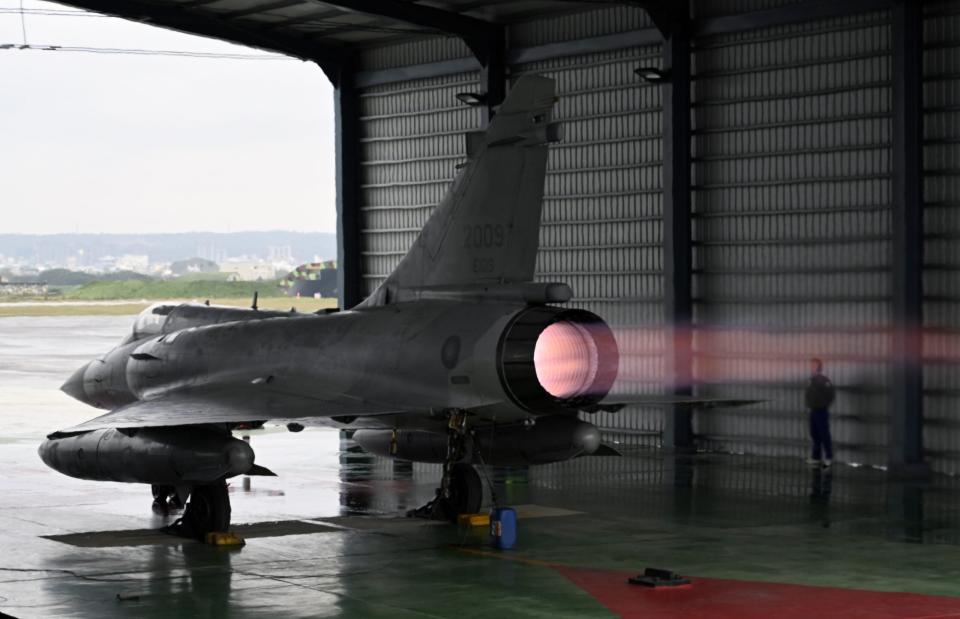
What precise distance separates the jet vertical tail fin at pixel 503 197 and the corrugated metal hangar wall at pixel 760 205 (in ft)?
26.3

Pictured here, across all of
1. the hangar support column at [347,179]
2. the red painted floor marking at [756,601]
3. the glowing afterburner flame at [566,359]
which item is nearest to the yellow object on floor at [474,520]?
the glowing afterburner flame at [566,359]

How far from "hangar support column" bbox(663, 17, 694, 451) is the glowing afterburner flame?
10.0 meters

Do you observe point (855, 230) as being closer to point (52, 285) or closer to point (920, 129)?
point (920, 129)

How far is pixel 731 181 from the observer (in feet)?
72.5

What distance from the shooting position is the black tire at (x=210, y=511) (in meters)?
13.3

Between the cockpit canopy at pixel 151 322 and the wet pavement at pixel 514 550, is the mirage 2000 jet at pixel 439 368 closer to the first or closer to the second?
the wet pavement at pixel 514 550

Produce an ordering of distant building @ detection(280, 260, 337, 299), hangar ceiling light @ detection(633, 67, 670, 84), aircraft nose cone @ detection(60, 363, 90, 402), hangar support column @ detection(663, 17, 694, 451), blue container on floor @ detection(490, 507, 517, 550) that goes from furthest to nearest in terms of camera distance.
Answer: distant building @ detection(280, 260, 337, 299), hangar support column @ detection(663, 17, 694, 451), hangar ceiling light @ detection(633, 67, 670, 84), aircraft nose cone @ detection(60, 363, 90, 402), blue container on floor @ detection(490, 507, 517, 550)

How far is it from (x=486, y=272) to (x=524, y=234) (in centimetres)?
49

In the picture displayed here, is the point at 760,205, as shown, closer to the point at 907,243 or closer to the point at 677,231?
the point at 677,231

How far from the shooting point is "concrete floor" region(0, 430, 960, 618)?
10.3 meters

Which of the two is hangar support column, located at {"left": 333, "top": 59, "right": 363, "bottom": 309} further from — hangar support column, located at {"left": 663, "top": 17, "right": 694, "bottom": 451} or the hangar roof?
hangar support column, located at {"left": 663, "top": 17, "right": 694, "bottom": 451}

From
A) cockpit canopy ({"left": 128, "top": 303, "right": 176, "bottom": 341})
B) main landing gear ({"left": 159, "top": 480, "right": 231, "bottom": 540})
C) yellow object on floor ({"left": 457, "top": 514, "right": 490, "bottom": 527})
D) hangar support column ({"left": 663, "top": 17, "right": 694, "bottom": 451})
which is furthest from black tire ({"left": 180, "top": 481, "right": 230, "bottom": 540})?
hangar support column ({"left": 663, "top": 17, "right": 694, "bottom": 451})

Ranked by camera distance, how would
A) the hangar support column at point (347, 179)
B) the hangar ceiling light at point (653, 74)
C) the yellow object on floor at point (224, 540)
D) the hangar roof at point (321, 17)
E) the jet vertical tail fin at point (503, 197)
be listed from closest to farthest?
the yellow object on floor at point (224, 540), the jet vertical tail fin at point (503, 197), the hangar ceiling light at point (653, 74), the hangar roof at point (321, 17), the hangar support column at point (347, 179)

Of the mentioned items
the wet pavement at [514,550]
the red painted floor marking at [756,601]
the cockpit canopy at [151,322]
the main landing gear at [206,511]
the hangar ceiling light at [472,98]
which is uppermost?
the hangar ceiling light at [472,98]
